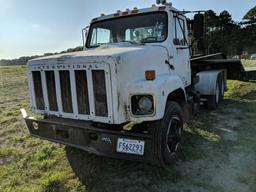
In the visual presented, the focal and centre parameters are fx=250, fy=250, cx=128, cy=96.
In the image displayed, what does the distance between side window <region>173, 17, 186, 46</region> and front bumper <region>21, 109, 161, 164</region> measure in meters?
2.16

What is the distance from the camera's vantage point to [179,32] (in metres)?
4.74

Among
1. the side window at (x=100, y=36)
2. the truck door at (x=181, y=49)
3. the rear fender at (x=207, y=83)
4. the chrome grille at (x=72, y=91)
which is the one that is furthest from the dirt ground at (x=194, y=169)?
the side window at (x=100, y=36)

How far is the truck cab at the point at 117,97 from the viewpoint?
303 cm

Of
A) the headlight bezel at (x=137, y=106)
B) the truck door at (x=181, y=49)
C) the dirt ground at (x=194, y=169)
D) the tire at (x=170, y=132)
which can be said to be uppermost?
the truck door at (x=181, y=49)

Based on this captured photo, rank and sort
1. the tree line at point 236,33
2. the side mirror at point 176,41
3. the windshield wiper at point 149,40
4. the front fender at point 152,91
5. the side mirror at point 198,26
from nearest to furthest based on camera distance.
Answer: the front fender at point 152,91 < the windshield wiper at point 149,40 < the side mirror at point 176,41 < the side mirror at point 198,26 < the tree line at point 236,33

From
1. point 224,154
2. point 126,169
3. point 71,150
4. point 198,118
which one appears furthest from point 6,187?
point 198,118

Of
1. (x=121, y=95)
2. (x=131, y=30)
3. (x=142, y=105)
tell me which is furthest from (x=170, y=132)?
(x=131, y=30)

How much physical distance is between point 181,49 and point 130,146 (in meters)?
2.50

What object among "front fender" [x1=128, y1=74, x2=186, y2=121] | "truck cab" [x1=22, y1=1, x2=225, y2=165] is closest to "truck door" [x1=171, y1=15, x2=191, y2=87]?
"truck cab" [x1=22, y1=1, x2=225, y2=165]

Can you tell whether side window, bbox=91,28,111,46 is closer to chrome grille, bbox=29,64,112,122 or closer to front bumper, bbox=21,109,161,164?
chrome grille, bbox=29,64,112,122

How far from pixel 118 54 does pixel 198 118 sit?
12.9 feet

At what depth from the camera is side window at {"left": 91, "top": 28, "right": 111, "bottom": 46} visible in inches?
192

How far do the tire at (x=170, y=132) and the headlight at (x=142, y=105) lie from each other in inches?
10.8

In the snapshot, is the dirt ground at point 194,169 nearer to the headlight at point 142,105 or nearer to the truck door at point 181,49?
the headlight at point 142,105
